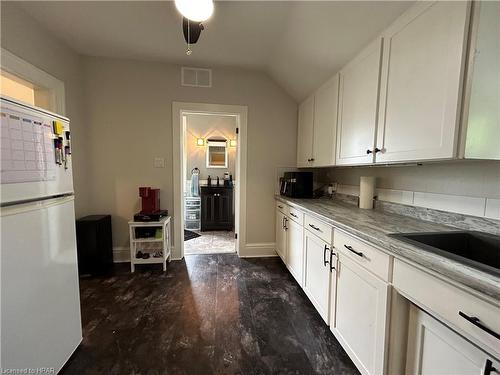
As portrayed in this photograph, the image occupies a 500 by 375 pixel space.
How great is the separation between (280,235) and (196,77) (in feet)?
7.46

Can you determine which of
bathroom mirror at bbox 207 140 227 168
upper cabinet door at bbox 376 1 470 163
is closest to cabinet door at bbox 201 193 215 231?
bathroom mirror at bbox 207 140 227 168

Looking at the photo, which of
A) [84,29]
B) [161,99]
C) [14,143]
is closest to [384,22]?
[14,143]

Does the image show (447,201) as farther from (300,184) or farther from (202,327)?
(202,327)

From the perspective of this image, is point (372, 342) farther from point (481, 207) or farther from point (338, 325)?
Answer: point (481, 207)

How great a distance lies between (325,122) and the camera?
2.21 metres

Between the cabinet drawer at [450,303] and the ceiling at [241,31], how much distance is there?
56.5 inches

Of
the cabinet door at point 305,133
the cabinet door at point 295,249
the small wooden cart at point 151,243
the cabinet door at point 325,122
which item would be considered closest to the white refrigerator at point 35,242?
the small wooden cart at point 151,243

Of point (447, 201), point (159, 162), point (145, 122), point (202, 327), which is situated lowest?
point (202, 327)

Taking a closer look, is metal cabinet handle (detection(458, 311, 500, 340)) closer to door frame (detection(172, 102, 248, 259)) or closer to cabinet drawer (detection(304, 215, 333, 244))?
cabinet drawer (detection(304, 215, 333, 244))

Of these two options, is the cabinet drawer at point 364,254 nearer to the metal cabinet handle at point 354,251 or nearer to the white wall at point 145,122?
the metal cabinet handle at point 354,251

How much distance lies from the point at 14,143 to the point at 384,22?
208 centimetres

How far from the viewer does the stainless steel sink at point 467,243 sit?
105cm

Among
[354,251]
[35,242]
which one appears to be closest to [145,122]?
[35,242]

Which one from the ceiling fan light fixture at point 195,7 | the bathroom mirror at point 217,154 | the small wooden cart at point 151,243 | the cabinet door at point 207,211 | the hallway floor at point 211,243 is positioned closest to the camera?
the ceiling fan light fixture at point 195,7
